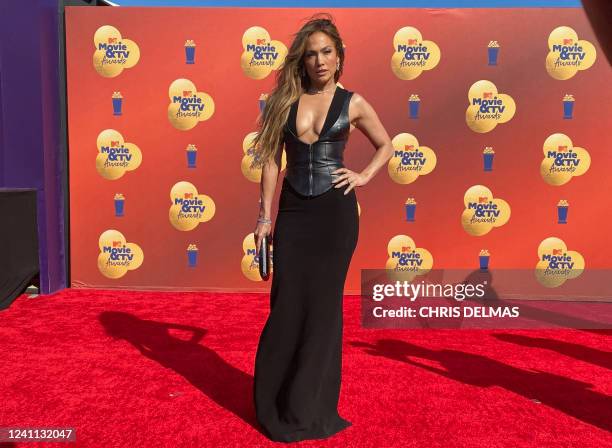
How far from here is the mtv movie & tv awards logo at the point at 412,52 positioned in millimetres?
4727

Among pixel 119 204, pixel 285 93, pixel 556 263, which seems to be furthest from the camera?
pixel 119 204

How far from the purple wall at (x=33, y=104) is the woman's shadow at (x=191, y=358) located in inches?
53.5

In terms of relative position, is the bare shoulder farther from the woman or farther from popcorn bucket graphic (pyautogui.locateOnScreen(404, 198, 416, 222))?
popcorn bucket graphic (pyautogui.locateOnScreen(404, 198, 416, 222))

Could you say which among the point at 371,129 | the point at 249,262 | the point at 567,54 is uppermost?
the point at 567,54

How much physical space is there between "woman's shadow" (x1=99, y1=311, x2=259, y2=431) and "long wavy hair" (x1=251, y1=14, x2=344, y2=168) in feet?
4.01

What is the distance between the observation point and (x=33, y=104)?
4609 mm

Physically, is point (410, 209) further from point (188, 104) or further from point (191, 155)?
point (188, 104)

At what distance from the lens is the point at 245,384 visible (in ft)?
9.01

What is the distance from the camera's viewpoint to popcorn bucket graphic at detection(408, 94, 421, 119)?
479 cm

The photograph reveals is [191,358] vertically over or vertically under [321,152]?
under

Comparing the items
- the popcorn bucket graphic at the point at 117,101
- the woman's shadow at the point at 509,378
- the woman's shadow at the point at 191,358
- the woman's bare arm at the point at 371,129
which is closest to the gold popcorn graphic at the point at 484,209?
the woman's shadow at the point at 509,378

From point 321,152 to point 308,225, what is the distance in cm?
31

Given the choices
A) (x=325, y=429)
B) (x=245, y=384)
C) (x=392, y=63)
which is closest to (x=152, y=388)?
(x=245, y=384)

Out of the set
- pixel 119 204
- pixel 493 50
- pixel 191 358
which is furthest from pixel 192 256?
pixel 493 50
